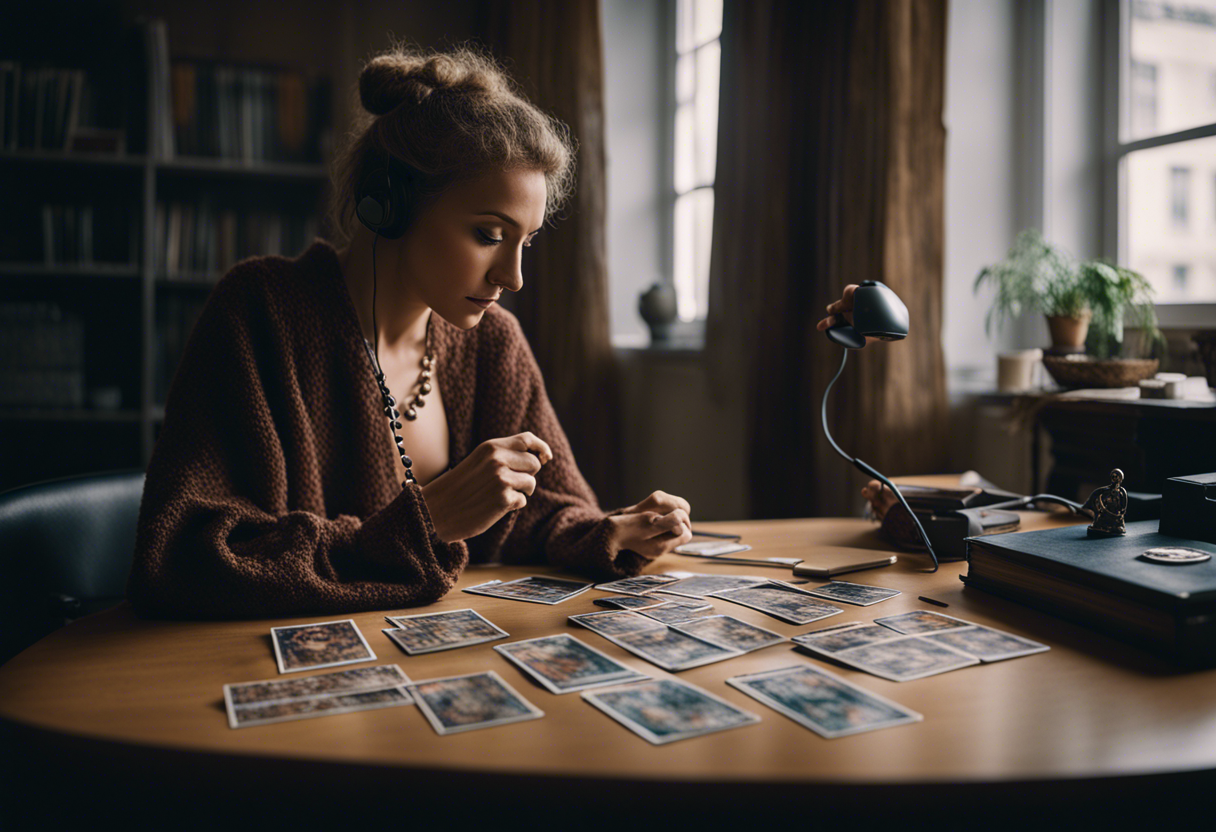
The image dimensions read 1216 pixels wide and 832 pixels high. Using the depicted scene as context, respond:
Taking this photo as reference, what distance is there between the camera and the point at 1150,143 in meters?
1.88

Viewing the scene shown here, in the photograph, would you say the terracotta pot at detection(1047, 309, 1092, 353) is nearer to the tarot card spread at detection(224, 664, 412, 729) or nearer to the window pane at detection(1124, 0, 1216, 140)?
the window pane at detection(1124, 0, 1216, 140)

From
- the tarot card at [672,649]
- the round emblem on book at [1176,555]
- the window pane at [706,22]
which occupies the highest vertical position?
the window pane at [706,22]

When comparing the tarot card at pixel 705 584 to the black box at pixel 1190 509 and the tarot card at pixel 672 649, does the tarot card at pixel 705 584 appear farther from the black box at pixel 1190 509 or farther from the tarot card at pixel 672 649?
the black box at pixel 1190 509

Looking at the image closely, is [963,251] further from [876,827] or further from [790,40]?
[876,827]

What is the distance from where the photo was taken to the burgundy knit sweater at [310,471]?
3.02 feet

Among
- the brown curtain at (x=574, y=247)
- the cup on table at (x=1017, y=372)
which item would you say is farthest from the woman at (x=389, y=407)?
the brown curtain at (x=574, y=247)

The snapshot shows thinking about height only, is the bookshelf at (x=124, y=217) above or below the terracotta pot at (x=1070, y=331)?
above

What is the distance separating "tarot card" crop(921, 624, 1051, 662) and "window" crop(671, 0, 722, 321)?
2270 mm

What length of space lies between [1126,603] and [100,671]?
89 cm

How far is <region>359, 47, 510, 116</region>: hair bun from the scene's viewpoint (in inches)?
48.6

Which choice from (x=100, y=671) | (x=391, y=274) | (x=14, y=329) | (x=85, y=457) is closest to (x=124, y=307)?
(x=14, y=329)

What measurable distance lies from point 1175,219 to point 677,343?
4.81 ft

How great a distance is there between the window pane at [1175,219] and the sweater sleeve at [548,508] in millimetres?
1263

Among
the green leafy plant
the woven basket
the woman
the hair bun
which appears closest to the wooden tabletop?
the woman
